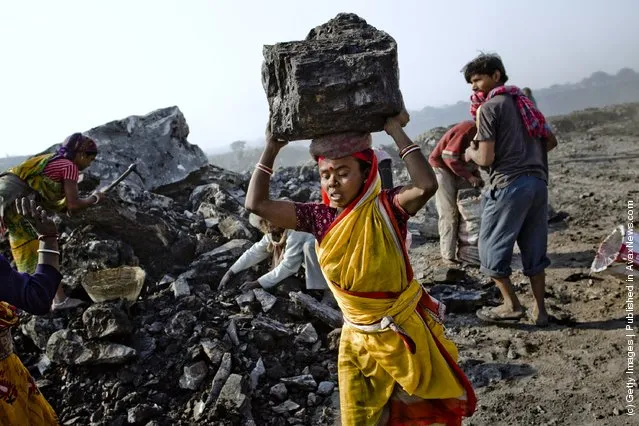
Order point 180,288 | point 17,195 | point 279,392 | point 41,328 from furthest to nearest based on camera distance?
point 180,288 < point 17,195 < point 41,328 < point 279,392

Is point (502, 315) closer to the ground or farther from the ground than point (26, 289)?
closer to the ground

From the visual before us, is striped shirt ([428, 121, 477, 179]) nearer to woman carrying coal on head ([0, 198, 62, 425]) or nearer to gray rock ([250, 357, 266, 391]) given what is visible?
gray rock ([250, 357, 266, 391])

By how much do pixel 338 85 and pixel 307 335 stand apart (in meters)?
2.60

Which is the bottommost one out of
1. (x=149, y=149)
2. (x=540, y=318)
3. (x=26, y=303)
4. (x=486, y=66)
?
(x=540, y=318)

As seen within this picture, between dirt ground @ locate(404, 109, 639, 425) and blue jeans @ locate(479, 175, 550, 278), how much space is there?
23.3 inches

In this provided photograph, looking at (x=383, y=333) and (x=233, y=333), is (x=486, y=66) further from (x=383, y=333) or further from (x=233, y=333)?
(x=233, y=333)

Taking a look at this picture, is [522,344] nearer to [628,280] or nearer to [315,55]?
[628,280]

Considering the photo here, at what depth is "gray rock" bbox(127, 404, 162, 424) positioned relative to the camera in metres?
3.26

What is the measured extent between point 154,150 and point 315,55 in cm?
633

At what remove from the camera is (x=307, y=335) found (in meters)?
4.12

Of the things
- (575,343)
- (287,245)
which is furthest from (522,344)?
(287,245)

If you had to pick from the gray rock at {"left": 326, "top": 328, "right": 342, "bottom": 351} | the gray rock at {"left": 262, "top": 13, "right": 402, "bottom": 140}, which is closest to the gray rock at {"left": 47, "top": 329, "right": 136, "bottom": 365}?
the gray rock at {"left": 326, "top": 328, "right": 342, "bottom": 351}

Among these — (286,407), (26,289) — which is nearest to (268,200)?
(26,289)

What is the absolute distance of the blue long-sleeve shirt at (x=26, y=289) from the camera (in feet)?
6.47
